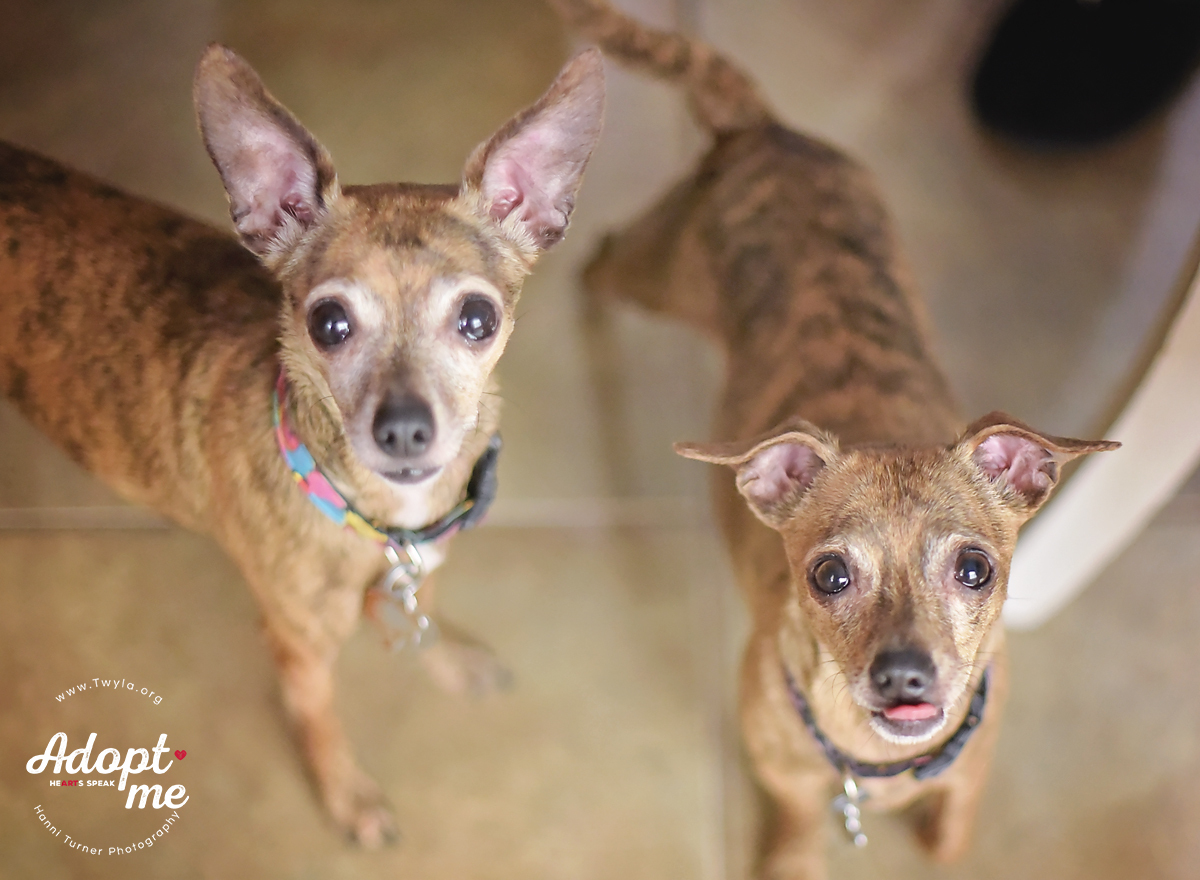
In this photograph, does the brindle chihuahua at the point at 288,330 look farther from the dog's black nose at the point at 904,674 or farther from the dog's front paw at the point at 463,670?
the dog's black nose at the point at 904,674

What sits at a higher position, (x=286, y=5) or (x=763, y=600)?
(x=286, y=5)

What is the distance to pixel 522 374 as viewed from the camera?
247cm

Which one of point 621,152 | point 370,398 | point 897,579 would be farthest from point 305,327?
point 621,152

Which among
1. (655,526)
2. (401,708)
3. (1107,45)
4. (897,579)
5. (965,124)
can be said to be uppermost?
(1107,45)

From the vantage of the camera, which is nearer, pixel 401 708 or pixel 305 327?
pixel 305 327

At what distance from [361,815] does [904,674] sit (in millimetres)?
1335

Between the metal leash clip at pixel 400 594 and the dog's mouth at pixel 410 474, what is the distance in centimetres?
19

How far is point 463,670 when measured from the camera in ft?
7.04

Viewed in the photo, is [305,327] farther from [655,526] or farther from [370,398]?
[655,526]

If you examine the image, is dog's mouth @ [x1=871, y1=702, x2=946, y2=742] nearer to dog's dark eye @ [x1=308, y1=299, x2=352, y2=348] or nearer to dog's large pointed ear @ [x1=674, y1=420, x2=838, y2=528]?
dog's large pointed ear @ [x1=674, y1=420, x2=838, y2=528]

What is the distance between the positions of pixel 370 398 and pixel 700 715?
1.26 m

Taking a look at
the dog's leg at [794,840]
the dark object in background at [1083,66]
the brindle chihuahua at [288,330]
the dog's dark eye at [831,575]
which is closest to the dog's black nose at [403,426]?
the brindle chihuahua at [288,330]

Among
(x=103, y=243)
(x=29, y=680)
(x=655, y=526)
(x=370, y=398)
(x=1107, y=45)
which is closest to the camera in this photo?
(x=370, y=398)

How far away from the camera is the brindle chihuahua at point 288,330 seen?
1262 mm
